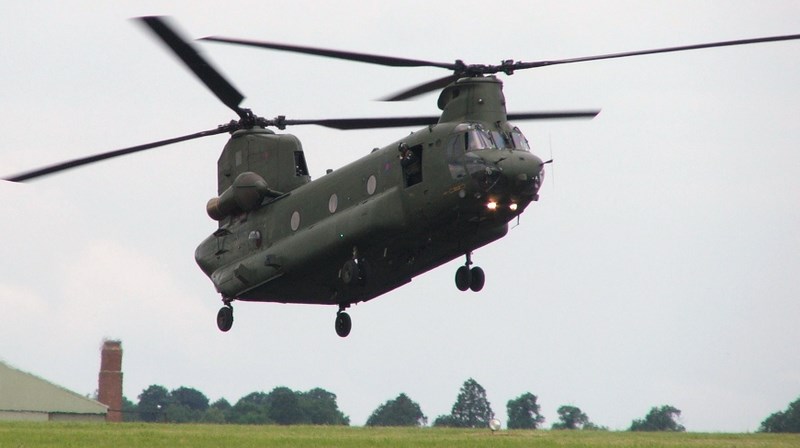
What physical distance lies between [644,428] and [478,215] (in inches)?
1669

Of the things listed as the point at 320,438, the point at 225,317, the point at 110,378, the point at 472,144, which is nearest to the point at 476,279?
the point at 472,144

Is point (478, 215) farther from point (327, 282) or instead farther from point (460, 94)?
point (327, 282)

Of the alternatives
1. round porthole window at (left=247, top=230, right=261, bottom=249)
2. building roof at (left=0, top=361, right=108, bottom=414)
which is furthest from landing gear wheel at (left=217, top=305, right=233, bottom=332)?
building roof at (left=0, top=361, right=108, bottom=414)

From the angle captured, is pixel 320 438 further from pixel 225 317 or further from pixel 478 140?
pixel 478 140

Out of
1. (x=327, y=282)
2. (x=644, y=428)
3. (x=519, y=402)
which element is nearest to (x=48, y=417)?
(x=519, y=402)

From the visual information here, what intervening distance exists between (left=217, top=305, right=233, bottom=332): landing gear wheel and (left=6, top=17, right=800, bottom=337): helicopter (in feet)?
0.09

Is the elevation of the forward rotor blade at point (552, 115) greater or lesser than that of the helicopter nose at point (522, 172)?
greater

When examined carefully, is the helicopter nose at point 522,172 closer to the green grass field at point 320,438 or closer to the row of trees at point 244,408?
the green grass field at point 320,438

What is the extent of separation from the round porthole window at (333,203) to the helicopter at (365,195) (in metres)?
0.03

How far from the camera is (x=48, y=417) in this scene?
67.2 m

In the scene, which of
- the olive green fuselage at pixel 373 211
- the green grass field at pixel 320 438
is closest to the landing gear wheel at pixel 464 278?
the olive green fuselage at pixel 373 211

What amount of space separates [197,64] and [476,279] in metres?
9.11

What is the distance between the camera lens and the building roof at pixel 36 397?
219 ft

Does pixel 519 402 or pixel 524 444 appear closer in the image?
pixel 524 444
